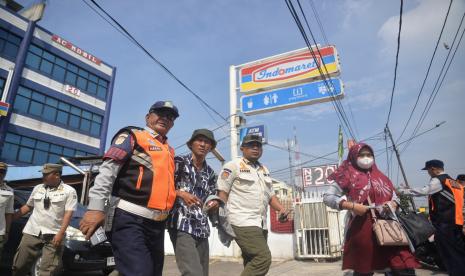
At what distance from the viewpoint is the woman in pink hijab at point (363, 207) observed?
2879 mm

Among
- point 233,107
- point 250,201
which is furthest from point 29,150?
point 250,201

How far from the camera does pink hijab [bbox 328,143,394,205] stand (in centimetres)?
310

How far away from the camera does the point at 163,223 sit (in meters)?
2.64

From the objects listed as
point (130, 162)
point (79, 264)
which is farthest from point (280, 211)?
point (79, 264)

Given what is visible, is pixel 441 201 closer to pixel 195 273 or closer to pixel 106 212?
pixel 195 273

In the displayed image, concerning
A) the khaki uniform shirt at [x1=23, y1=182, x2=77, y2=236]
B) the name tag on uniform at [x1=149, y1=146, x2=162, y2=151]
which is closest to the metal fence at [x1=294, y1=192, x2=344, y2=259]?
the khaki uniform shirt at [x1=23, y1=182, x2=77, y2=236]

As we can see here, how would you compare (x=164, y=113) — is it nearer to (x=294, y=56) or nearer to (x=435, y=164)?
(x=435, y=164)

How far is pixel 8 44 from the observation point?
79.5 feet

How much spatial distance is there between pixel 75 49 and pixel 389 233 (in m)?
32.4

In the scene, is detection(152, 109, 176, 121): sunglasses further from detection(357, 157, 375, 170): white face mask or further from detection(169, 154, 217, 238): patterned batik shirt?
detection(357, 157, 375, 170): white face mask

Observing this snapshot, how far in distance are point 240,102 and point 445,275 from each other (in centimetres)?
815

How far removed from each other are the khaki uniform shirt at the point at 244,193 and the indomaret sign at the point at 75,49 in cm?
2993

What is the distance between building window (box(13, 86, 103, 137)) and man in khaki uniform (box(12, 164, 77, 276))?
2404cm

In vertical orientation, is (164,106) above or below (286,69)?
below
